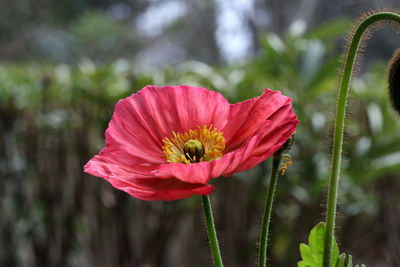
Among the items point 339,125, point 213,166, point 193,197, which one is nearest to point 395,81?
point 339,125

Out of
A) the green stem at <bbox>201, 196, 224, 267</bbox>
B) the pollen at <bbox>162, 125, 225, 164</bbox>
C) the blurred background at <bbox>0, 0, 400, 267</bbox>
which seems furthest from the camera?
the blurred background at <bbox>0, 0, 400, 267</bbox>

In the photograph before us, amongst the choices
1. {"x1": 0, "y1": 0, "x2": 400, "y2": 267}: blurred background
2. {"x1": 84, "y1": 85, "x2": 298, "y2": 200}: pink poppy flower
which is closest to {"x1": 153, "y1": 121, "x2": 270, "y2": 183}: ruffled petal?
{"x1": 84, "y1": 85, "x2": 298, "y2": 200}: pink poppy flower

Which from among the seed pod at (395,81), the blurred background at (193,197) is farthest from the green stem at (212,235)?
the blurred background at (193,197)

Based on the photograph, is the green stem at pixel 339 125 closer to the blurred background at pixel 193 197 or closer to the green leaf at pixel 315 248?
the green leaf at pixel 315 248

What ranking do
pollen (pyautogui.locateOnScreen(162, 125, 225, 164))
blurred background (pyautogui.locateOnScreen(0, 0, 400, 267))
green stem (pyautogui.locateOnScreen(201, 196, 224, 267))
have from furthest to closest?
blurred background (pyautogui.locateOnScreen(0, 0, 400, 267))
pollen (pyautogui.locateOnScreen(162, 125, 225, 164))
green stem (pyautogui.locateOnScreen(201, 196, 224, 267))

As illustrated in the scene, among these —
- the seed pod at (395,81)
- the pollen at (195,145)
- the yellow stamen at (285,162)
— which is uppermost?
the seed pod at (395,81)

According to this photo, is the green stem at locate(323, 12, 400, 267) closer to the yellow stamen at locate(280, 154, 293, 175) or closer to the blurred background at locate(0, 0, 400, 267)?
the yellow stamen at locate(280, 154, 293, 175)

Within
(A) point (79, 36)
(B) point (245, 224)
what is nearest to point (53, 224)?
(B) point (245, 224)
